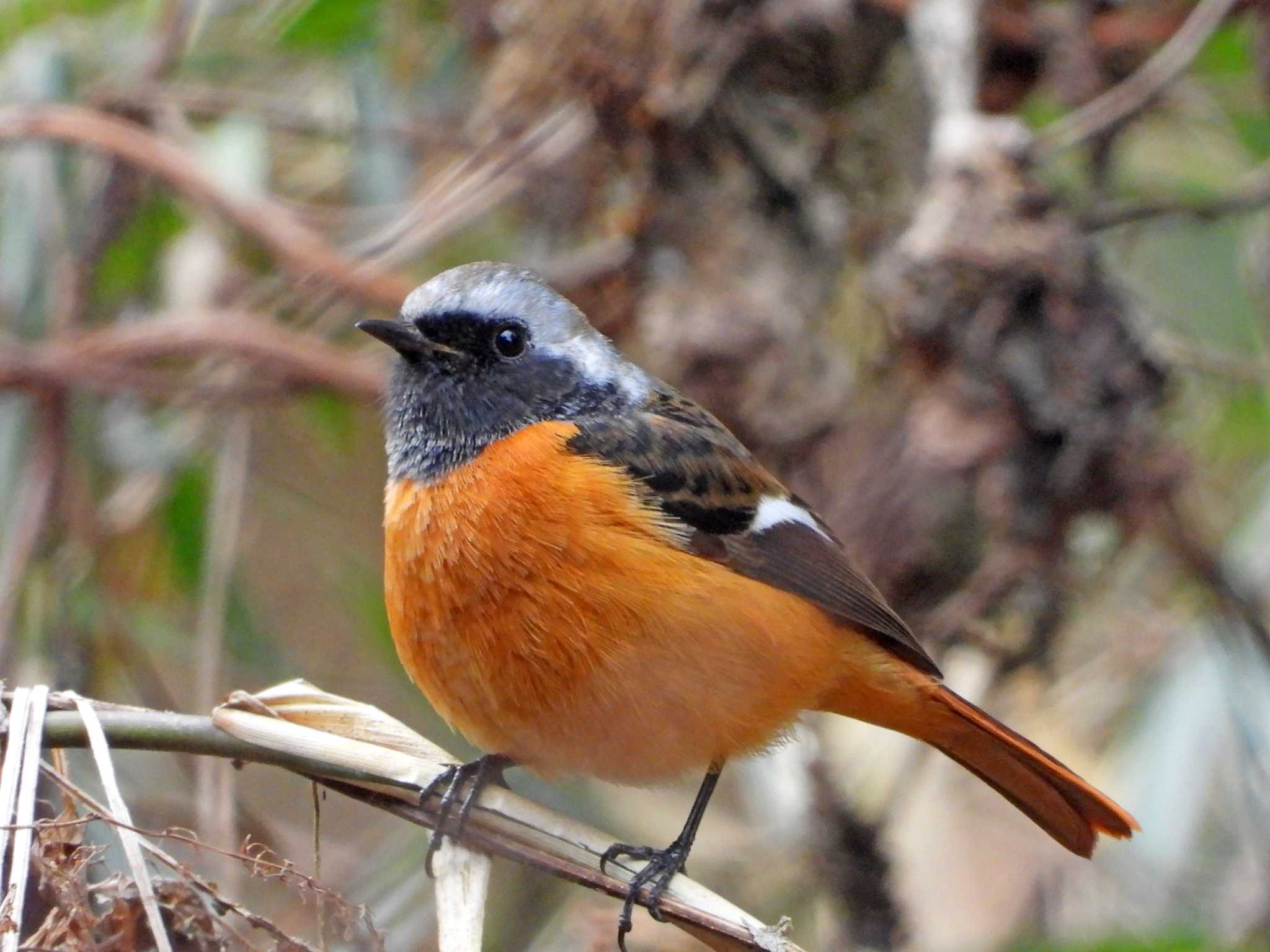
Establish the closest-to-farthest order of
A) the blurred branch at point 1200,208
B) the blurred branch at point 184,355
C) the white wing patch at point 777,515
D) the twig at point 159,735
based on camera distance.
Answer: the twig at point 159,735
the white wing patch at point 777,515
the blurred branch at point 1200,208
the blurred branch at point 184,355

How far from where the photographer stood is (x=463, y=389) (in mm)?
3111

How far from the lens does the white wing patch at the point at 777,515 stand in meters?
3.22

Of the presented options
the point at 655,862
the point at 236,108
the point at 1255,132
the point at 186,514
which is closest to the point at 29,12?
the point at 236,108

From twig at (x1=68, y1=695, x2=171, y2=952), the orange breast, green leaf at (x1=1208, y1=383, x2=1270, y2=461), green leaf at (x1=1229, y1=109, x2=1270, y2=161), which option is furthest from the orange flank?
green leaf at (x1=1229, y1=109, x2=1270, y2=161)

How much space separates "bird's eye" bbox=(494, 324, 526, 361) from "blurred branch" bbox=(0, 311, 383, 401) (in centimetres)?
142

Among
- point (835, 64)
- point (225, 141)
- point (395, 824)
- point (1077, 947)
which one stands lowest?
point (395, 824)

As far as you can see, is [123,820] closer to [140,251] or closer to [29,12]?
[29,12]

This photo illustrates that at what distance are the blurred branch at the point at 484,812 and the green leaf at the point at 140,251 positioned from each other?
3.37 m

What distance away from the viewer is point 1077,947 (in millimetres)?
3768

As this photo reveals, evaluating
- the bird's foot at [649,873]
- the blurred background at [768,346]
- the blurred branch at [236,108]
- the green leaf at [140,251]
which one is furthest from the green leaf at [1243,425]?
the green leaf at [140,251]

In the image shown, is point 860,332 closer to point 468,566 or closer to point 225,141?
point 225,141

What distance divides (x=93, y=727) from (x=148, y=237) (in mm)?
3706

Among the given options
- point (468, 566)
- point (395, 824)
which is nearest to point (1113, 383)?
point (468, 566)

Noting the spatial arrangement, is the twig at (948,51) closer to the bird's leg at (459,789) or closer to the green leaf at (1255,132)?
the green leaf at (1255,132)
